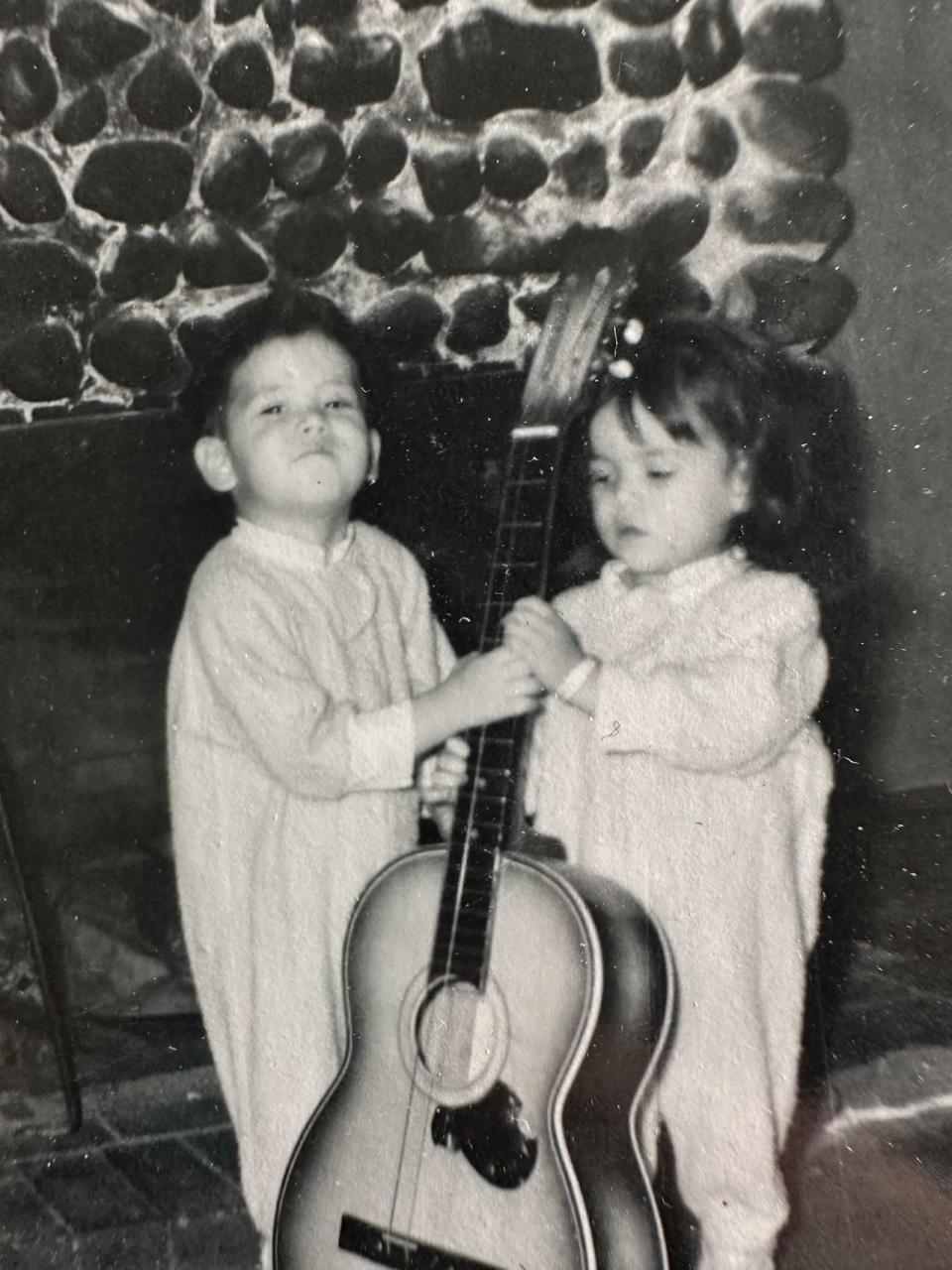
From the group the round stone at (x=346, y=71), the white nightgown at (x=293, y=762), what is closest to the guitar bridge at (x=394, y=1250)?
the white nightgown at (x=293, y=762)

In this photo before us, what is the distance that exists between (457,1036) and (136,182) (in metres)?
0.92

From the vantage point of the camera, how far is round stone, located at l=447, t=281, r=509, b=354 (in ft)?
3.54

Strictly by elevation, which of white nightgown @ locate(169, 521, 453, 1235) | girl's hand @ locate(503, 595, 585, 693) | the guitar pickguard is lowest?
the guitar pickguard

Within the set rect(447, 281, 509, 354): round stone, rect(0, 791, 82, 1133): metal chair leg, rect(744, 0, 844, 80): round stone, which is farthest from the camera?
rect(0, 791, 82, 1133): metal chair leg

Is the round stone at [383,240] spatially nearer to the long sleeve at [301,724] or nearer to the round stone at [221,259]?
the round stone at [221,259]

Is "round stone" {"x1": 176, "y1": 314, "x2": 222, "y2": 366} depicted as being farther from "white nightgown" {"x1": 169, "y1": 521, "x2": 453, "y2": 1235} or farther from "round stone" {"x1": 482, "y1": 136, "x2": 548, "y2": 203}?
"round stone" {"x1": 482, "y1": 136, "x2": 548, "y2": 203}

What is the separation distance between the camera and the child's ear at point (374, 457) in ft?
3.58

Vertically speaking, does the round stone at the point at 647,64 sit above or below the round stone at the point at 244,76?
above

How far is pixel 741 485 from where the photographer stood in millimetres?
1001

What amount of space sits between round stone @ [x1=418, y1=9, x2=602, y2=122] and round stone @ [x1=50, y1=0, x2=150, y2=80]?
0.30 m

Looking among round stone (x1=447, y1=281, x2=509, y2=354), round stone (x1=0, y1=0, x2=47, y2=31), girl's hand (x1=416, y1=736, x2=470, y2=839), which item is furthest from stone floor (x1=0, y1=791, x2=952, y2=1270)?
round stone (x1=0, y1=0, x2=47, y2=31)

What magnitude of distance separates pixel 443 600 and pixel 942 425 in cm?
50

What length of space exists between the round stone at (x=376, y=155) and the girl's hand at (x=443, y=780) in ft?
1.86

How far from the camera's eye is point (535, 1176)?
995 millimetres
